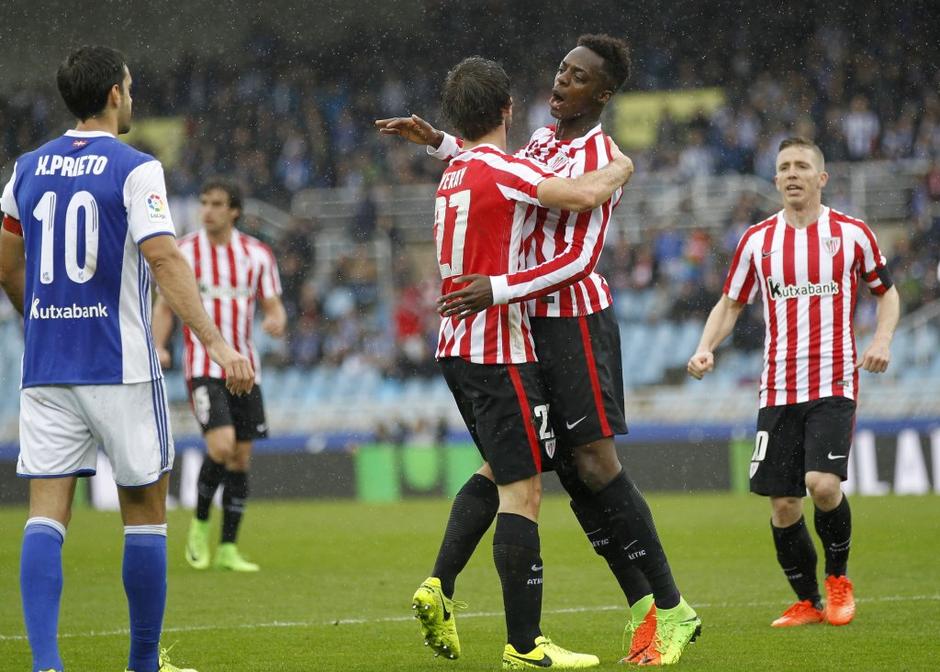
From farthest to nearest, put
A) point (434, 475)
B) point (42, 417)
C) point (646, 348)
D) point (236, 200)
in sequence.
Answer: point (646, 348), point (434, 475), point (236, 200), point (42, 417)

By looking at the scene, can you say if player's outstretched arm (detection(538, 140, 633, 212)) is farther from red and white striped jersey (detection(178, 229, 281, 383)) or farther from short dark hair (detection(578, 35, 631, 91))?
red and white striped jersey (detection(178, 229, 281, 383))

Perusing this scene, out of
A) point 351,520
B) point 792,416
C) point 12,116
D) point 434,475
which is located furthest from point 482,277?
point 12,116

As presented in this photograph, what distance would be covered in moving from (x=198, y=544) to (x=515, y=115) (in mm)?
14131

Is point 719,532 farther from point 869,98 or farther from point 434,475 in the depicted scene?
point 869,98

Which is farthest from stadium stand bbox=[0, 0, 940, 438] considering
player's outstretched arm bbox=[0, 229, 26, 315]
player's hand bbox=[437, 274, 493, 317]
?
player's outstretched arm bbox=[0, 229, 26, 315]

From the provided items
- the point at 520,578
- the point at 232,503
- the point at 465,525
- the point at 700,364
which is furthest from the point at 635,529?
the point at 232,503

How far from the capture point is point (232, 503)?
30.3ft

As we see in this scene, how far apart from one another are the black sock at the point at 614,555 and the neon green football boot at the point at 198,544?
456 cm

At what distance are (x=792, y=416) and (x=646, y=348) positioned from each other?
12218 millimetres

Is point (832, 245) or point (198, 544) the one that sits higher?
point (832, 245)

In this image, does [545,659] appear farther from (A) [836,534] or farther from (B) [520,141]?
(B) [520,141]

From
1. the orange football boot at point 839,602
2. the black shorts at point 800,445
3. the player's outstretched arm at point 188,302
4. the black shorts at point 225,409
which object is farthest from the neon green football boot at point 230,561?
the player's outstretched arm at point 188,302

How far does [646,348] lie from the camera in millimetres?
18625

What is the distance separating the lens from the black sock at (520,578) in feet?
15.7
